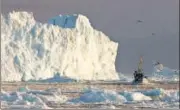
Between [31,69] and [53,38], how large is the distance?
459 cm

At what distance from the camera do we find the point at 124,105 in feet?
70.4

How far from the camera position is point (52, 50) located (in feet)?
184

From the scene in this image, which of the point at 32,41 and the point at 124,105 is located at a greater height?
the point at 32,41

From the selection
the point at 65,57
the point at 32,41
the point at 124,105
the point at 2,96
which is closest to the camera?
the point at 124,105

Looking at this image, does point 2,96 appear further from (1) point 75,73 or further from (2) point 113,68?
(2) point 113,68

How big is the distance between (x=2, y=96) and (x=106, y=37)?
4391 centimetres

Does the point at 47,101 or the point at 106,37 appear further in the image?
the point at 106,37

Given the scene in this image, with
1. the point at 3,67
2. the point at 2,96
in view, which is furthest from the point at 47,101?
the point at 3,67

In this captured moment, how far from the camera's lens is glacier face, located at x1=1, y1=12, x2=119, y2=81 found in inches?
2055

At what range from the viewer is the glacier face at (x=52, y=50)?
52.2 meters

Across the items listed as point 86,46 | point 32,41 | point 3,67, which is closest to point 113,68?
point 86,46

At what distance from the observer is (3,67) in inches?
1988

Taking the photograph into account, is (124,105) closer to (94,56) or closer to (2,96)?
(2,96)

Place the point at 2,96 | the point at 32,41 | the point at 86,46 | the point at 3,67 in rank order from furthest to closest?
1. the point at 86,46
2. the point at 32,41
3. the point at 3,67
4. the point at 2,96
